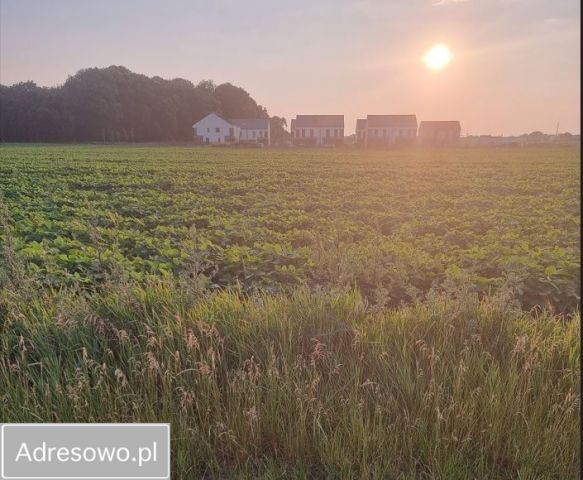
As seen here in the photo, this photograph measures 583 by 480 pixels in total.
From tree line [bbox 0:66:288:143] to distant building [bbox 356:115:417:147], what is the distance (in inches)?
866

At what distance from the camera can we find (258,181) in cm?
2017

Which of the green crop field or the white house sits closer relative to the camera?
the green crop field

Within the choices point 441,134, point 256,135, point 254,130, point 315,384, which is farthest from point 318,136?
point 315,384

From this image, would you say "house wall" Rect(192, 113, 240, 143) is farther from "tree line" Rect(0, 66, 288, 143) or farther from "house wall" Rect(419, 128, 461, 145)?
"house wall" Rect(419, 128, 461, 145)

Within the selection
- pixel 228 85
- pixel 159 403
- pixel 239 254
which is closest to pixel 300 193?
pixel 239 254

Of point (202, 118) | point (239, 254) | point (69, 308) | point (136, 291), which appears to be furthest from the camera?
point (202, 118)

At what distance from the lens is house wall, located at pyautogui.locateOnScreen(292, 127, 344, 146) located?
215 ft

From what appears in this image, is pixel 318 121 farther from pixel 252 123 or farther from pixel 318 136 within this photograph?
pixel 252 123

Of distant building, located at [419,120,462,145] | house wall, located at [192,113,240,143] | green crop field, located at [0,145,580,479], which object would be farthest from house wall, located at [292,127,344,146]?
green crop field, located at [0,145,580,479]

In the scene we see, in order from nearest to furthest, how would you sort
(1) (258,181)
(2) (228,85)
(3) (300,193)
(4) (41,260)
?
(4) (41,260)
(3) (300,193)
(1) (258,181)
(2) (228,85)

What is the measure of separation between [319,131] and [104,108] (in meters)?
29.8

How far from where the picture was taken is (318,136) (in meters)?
67.8

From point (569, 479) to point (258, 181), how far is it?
18.4 metres

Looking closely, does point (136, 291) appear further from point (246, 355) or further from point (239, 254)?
point (239, 254)
